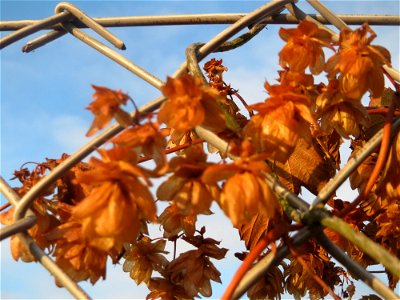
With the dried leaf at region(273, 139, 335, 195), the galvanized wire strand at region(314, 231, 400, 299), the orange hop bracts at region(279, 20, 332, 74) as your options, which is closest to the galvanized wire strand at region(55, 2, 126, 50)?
the orange hop bracts at region(279, 20, 332, 74)

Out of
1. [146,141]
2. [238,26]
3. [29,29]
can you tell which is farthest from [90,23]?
[146,141]

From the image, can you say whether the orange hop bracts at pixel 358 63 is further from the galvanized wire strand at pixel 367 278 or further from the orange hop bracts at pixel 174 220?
the orange hop bracts at pixel 174 220

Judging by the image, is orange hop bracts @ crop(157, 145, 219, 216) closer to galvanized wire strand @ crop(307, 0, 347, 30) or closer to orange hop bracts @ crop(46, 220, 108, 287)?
orange hop bracts @ crop(46, 220, 108, 287)

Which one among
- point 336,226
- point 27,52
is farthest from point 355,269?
point 27,52

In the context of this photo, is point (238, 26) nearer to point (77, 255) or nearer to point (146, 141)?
point (146, 141)

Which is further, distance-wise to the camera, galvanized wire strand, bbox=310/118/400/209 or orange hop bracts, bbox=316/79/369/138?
orange hop bracts, bbox=316/79/369/138

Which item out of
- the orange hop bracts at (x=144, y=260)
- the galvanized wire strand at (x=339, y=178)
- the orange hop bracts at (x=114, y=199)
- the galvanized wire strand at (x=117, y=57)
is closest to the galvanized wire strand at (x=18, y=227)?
the orange hop bracts at (x=114, y=199)
